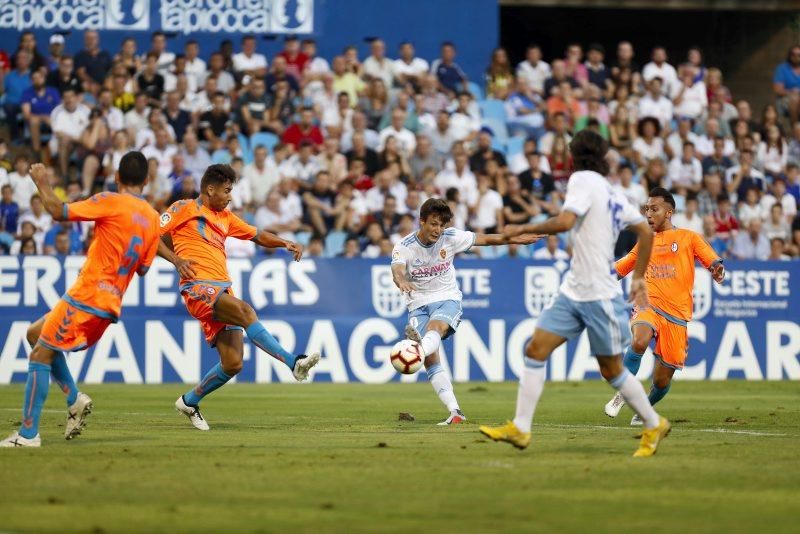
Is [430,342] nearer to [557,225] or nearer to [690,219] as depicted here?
[557,225]

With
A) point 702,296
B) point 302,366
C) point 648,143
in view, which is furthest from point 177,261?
point 648,143

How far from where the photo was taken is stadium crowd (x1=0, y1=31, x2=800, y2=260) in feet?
80.5

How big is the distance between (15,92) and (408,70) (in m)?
7.58

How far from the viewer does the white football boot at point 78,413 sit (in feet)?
37.0

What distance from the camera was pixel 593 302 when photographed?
1024 centimetres

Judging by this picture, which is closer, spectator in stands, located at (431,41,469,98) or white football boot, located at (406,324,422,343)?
white football boot, located at (406,324,422,343)

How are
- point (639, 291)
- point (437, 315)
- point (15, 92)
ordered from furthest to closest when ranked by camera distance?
1. point (15, 92)
2. point (437, 315)
3. point (639, 291)

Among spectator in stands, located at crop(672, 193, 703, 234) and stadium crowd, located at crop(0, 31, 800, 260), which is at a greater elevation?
stadium crowd, located at crop(0, 31, 800, 260)

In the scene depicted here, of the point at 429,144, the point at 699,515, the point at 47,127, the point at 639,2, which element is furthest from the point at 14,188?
the point at 699,515

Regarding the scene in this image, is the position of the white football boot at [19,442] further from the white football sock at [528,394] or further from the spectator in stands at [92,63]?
the spectator in stands at [92,63]

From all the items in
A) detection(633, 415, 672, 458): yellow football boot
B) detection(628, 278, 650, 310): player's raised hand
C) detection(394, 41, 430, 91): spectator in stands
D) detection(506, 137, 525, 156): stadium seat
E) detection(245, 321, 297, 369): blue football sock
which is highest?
detection(394, 41, 430, 91): spectator in stands

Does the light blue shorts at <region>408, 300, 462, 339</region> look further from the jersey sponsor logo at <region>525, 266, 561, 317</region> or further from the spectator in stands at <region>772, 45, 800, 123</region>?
the spectator in stands at <region>772, 45, 800, 123</region>

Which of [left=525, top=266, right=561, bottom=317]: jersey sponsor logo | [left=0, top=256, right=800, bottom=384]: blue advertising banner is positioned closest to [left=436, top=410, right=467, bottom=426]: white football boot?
[left=0, top=256, right=800, bottom=384]: blue advertising banner

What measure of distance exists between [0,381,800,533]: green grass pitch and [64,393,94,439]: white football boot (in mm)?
185
